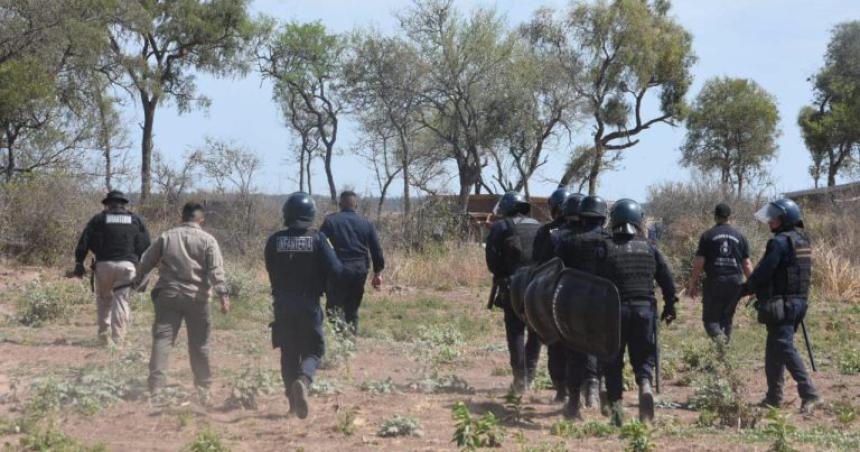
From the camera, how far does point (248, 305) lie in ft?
57.2

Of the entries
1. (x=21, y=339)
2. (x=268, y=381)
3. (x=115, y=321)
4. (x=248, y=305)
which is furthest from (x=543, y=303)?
(x=248, y=305)

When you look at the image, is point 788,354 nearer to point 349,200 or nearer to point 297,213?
point 297,213

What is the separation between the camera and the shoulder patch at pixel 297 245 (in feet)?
27.2

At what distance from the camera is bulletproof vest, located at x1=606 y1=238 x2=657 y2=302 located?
8.13m

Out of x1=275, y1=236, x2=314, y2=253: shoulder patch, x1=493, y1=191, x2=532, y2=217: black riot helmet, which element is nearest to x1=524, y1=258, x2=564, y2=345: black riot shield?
x1=493, y1=191, x2=532, y2=217: black riot helmet

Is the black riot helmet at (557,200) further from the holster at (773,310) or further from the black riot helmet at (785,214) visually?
the holster at (773,310)

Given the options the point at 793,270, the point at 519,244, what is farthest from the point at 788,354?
the point at 519,244

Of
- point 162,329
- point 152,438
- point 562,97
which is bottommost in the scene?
point 152,438

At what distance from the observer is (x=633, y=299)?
8156mm

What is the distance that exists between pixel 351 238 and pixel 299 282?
3.27m

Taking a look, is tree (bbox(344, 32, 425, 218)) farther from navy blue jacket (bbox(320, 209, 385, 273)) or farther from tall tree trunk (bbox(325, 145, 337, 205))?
navy blue jacket (bbox(320, 209, 385, 273))

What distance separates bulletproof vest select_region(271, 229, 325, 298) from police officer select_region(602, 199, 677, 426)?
7.32 ft

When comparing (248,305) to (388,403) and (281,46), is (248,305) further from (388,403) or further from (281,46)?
(281,46)

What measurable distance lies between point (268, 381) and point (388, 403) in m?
1.04
